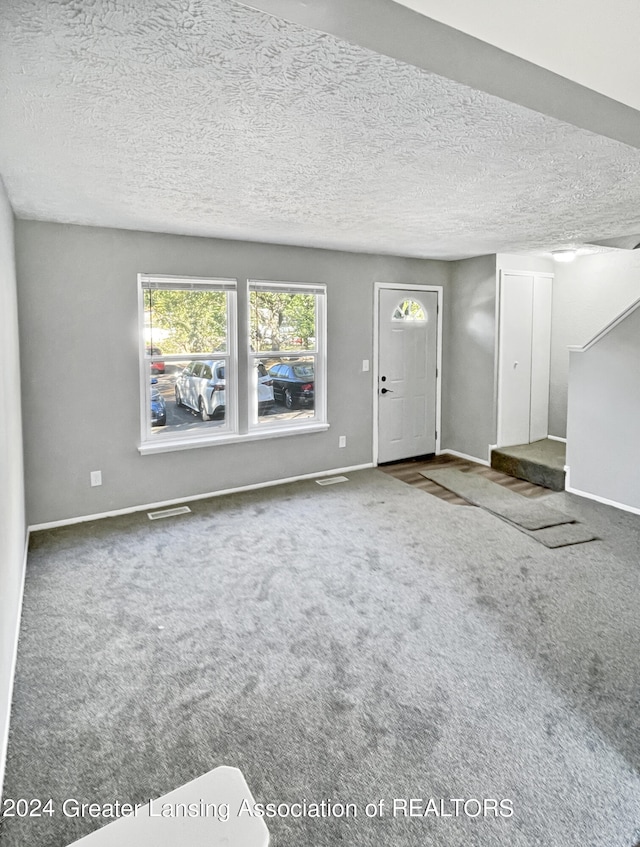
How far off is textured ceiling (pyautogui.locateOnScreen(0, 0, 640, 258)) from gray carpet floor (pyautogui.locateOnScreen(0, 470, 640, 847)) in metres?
2.33

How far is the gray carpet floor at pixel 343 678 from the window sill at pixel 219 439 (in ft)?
2.59

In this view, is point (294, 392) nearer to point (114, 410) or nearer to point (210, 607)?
point (114, 410)

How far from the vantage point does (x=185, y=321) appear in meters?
4.39

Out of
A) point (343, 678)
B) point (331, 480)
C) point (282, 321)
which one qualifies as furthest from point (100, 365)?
point (343, 678)

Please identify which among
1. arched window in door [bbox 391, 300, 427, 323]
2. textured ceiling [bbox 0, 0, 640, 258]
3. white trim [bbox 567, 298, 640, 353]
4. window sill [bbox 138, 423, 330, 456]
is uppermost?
textured ceiling [bbox 0, 0, 640, 258]

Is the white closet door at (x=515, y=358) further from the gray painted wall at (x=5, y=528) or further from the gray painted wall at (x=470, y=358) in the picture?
the gray painted wall at (x=5, y=528)

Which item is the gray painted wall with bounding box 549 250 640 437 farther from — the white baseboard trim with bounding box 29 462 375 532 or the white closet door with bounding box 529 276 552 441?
the white baseboard trim with bounding box 29 462 375 532

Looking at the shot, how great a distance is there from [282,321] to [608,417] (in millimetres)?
3083

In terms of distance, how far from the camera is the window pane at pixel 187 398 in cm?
438

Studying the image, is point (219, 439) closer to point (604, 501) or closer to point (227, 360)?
point (227, 360)

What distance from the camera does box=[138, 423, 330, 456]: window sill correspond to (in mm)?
4273

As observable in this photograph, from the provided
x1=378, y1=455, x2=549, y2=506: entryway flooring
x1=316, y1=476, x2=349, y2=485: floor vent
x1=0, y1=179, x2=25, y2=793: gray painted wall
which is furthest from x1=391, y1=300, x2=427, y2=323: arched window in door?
x1=0, y1=179, x2=25, y2=793: gray painted wall

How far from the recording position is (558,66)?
174 cm

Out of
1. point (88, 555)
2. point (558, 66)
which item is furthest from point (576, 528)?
point (88, 555)
